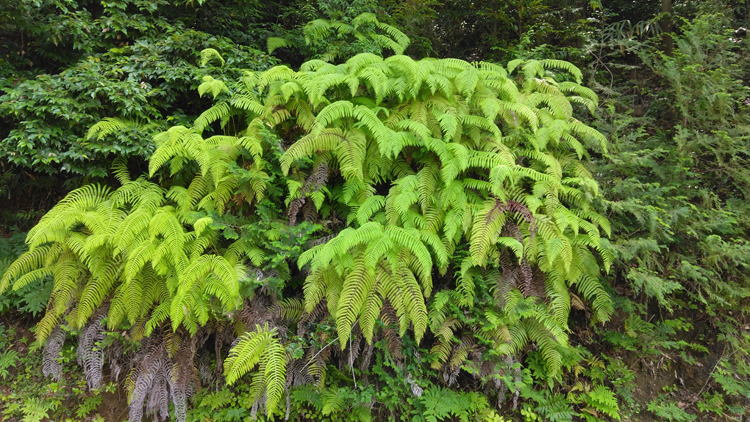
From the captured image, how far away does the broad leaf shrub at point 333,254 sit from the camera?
287 cm

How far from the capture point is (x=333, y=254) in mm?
2666

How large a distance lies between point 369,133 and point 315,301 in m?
1.55

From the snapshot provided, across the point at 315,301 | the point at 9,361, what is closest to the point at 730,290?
the point at 315,301

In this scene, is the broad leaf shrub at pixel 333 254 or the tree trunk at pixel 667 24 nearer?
the broad leaf shrub at pixel 333 254

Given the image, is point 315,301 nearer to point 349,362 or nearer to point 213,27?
point 349,362

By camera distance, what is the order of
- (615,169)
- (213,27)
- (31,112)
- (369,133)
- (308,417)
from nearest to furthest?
(308,417) → (369,133) → (31,112) → (615,169) → (213,27)

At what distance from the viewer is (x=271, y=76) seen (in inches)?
147

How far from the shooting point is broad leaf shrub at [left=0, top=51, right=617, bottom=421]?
2.87 m

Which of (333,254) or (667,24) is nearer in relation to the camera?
(333,254)

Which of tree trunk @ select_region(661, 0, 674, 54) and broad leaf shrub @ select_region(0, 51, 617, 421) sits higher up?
tree trunk @ select_region(661, 0, 674, 54)

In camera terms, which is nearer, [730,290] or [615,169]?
[730,290]

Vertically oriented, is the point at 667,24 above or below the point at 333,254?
above

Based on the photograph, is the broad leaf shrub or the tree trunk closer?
the broad leaf shrub

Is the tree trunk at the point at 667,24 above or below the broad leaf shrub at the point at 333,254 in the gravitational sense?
above
